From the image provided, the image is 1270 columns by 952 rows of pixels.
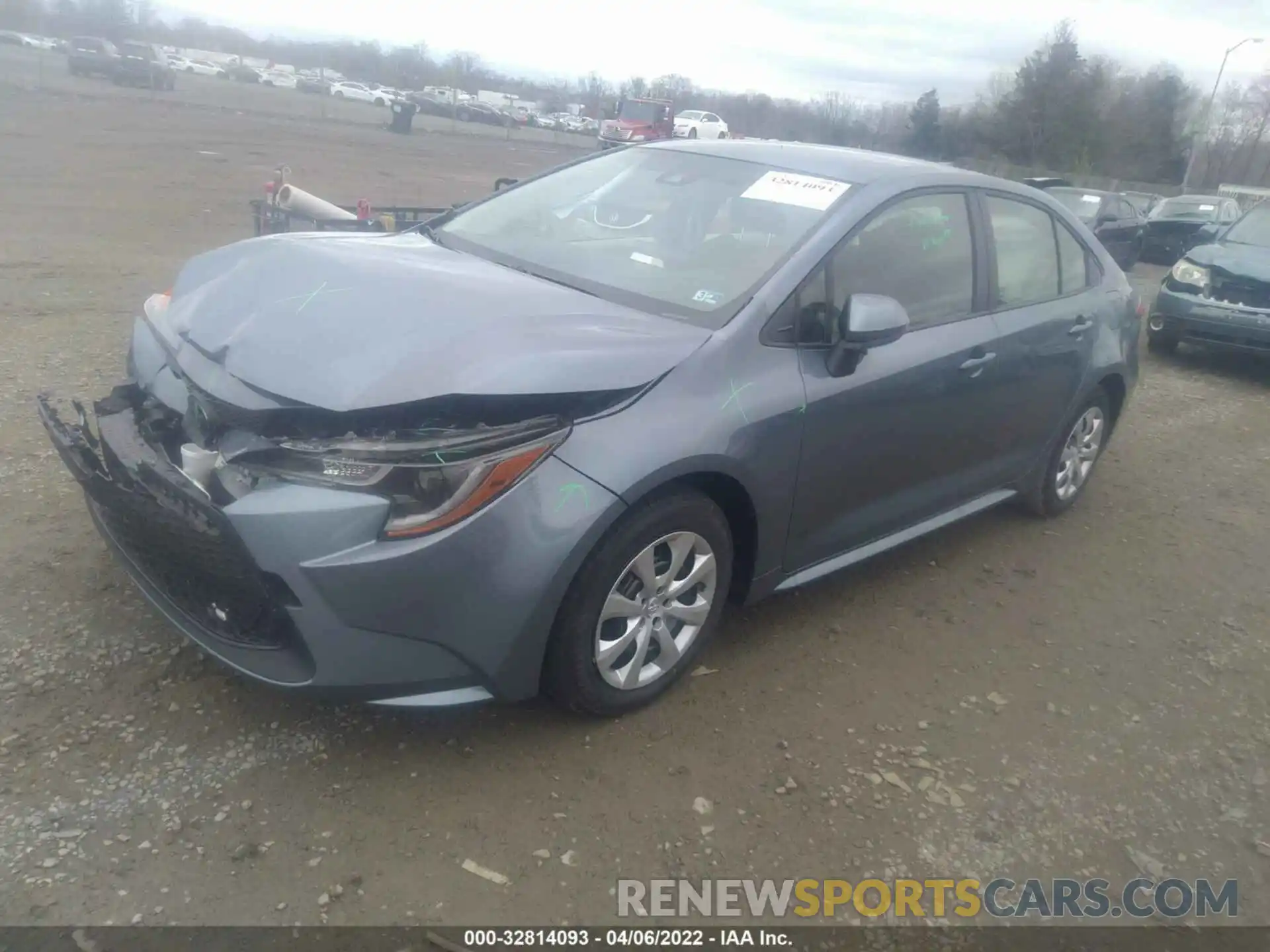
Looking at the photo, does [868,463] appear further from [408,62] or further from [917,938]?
[408,62]

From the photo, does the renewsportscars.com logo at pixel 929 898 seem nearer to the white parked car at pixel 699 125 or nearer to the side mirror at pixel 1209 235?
the side mirror at pixel 1209 235

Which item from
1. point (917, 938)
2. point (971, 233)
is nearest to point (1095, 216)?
point (971, 233)

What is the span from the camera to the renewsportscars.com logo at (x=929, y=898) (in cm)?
263

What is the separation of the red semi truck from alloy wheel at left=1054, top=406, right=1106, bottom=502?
98.9 ft

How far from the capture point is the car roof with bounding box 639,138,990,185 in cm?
395

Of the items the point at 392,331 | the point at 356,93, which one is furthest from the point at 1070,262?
the point at 356,93

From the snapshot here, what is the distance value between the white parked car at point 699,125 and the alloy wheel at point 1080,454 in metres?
33.9

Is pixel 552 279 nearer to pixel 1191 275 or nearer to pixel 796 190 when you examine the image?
pixel 796 190

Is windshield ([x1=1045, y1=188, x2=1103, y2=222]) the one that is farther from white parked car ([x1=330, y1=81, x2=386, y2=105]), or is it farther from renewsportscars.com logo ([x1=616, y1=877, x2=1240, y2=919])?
white parked car ([x1=330, y1=81, x2=386, y2=105])

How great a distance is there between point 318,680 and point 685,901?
1106mm

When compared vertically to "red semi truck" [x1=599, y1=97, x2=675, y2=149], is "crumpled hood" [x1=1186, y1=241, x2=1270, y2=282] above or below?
below

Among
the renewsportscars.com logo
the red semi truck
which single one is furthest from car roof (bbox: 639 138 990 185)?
the red semi truck

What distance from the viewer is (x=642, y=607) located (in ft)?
10.2

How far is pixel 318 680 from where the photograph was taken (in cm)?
268
